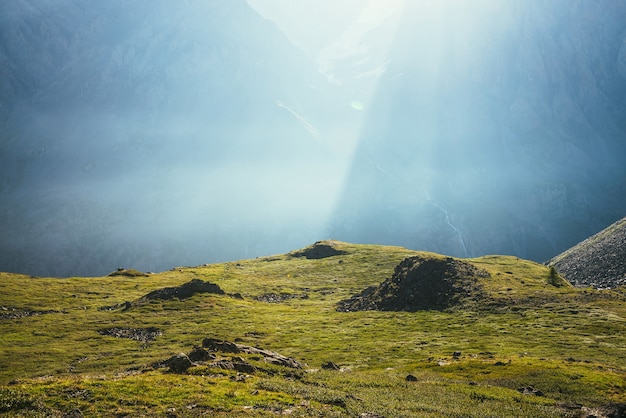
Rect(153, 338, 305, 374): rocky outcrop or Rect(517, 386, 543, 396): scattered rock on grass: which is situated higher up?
Rect(153, 338, 305, 374): rocky outcrop

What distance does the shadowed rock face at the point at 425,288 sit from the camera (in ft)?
378

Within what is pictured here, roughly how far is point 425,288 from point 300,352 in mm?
52839

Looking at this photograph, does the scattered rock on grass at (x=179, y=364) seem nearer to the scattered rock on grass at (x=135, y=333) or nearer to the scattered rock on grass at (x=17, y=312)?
the scattered rock on grass at (x=135, y=333)

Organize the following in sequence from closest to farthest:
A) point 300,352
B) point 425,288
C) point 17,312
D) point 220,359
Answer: point 220,359 → point 300,352 → point 17,312 → point 425,288

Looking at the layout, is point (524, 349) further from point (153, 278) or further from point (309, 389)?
point (153, 278)

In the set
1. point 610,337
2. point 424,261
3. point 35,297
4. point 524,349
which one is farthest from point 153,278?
point 610,337

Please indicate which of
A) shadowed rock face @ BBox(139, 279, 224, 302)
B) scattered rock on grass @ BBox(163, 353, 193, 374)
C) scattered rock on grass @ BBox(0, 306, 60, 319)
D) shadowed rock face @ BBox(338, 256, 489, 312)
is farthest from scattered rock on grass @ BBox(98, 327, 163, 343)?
shadowed rock face @ BBox(338, 256, 489, 312)

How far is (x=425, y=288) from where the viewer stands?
398 feet

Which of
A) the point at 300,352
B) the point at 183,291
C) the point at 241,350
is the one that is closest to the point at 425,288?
the point at 300,352

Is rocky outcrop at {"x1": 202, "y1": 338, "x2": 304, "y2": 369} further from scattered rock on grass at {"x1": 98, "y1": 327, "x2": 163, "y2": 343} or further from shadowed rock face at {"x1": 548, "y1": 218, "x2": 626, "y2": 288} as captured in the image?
shadowed rock face at {"x1": 548, "y1": 218, "x2": 626, "y2": 288}

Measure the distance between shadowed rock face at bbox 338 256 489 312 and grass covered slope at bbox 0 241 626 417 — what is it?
379 cm

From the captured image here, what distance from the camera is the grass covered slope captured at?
3809 centimetres

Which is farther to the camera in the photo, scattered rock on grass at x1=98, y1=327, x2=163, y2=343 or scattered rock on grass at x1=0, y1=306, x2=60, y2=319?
scattered rock on grass at x1=0, y1=306, x2=60, y2=319

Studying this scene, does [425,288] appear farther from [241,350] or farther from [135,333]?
[135,333]
